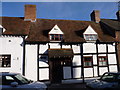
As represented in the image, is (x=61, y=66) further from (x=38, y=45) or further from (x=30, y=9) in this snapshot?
(x=30, y=9)

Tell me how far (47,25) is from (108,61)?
854cm

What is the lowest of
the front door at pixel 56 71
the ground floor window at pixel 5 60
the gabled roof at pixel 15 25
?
the front door at pixel 56 71

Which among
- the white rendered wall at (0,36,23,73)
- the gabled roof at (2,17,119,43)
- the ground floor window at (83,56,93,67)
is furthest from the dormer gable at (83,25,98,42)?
Result: the white rendered wall at (0,36,23,73)

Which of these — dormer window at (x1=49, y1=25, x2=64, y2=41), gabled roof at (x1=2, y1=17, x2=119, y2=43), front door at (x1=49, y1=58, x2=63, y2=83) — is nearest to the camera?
front door at (x1=49, y1=58, x2=63, y2=83)

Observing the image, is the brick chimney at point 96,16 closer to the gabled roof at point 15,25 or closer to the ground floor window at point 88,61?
the ground floor window at point 88,61

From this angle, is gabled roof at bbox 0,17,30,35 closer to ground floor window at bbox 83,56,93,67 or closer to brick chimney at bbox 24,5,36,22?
brick chimney at bbox 24,5,36,22

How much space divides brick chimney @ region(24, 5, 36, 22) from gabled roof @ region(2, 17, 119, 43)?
1.99 feet

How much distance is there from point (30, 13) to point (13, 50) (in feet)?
19.8

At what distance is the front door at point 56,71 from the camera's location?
11133 millimetres

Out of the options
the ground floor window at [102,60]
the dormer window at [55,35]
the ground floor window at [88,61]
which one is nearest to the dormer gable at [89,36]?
the ground floor window at [88,61]

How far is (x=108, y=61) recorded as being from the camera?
12484 mm

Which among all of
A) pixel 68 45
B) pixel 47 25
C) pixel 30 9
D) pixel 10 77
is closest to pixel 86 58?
pixel 68 45

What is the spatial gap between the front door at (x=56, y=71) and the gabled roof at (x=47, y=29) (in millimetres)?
2389

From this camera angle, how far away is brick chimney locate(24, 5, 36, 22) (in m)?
14.3
